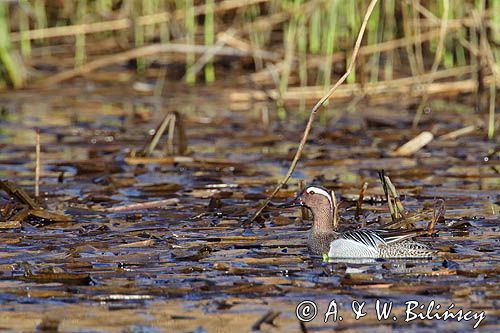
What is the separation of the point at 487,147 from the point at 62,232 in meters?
4.60

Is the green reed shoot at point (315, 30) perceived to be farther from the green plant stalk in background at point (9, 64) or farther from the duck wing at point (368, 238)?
the duck wing at point (368, 238)

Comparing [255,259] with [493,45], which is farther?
[493,45]

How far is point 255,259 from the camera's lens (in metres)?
6.88

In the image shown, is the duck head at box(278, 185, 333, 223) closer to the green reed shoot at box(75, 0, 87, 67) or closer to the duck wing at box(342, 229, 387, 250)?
the duck wing at box(342, 229, 387, 250)

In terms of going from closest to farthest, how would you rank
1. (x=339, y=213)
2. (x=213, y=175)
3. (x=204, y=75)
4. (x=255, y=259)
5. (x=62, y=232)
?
Result: (x=255, y=259), (x=62, y=232), (x=339, y=213), (x=213, y=175), (x=204, y=75)

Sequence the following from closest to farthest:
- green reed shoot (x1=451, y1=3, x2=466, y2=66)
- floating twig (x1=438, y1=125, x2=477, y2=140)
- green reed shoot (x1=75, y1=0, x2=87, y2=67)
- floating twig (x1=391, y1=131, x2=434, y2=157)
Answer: floating twig (x1=391, y1=131, x2=434, y2=157) → floating twig (x1=438, y1=125, x2=477, y2=140) → green reed shoot (x1=451, y1=3, x2=466, y2=66) → green reed shoot (x1=75, y1=0, x2=87, y2=67)

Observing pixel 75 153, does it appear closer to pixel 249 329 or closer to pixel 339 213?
pixel 339 213

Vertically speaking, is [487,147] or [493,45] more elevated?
[493,45]

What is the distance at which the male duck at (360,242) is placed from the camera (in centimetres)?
683

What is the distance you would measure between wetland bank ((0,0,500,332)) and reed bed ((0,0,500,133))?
0.17ft

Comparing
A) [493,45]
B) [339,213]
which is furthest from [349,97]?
[339,213]

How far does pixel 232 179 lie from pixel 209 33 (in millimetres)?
4988

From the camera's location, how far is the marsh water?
19.2 feet

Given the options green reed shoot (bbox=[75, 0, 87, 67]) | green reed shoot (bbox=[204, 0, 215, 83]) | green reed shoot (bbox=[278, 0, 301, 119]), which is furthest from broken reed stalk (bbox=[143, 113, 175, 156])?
green reed shoot (bbox=[75, 0, 87, 67])
